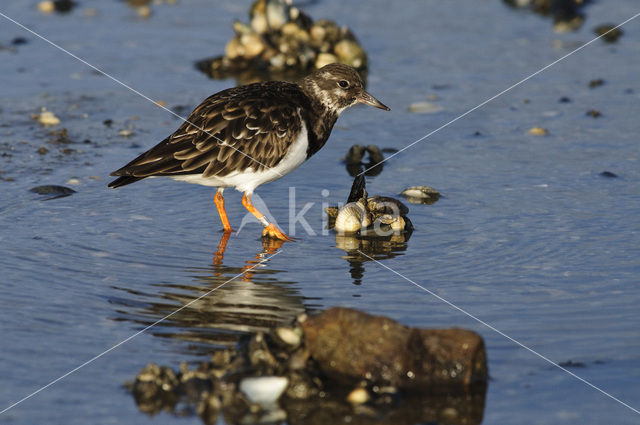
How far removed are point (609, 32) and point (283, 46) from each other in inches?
208

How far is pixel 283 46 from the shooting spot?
500 inches

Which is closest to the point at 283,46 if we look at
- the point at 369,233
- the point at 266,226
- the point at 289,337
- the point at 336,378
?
the point at 266,226

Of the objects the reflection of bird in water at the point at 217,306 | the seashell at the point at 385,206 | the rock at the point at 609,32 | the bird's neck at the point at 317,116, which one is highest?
the rock at the point at 609,32

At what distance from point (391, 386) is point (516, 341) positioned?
1078mm

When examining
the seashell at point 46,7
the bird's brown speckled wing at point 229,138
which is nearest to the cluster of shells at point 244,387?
the bird's brown speckled wing at point 229,138

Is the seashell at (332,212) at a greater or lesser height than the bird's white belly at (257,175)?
lesser

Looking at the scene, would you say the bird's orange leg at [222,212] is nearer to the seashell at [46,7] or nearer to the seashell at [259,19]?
the seashell at [259,19]

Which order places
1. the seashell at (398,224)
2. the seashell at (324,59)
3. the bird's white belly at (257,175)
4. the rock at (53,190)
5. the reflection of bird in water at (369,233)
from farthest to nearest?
the seashell at (324,59) < the rock at (53,190) < the bird's white belly at (257,175) < the seashell at (398,224) < the reflection of bird in water at (369,233)

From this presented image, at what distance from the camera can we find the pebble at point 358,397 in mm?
4941

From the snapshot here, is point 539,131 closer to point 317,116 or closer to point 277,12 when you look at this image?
point 317,116

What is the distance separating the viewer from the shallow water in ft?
18.0

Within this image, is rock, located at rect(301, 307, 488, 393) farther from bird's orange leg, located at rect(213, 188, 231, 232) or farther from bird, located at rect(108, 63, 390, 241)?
bird's orange leg, located at rect(213, 188, 231, 232)

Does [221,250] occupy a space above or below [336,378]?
above

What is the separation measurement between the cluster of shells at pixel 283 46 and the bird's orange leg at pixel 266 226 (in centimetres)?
467
